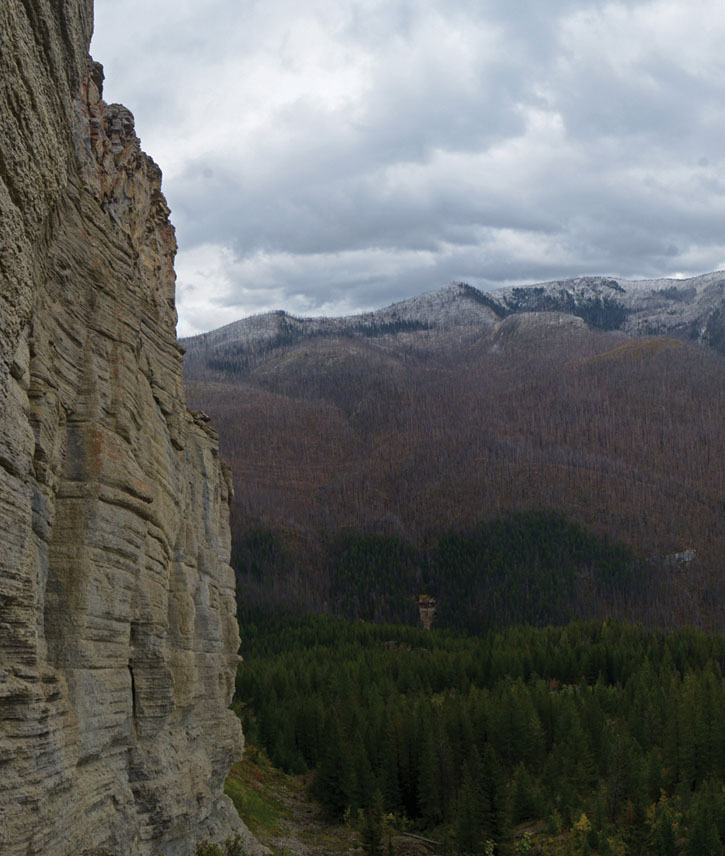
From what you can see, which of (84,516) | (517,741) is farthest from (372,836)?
(84,516)

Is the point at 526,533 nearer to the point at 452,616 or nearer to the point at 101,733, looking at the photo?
the point at 452,616

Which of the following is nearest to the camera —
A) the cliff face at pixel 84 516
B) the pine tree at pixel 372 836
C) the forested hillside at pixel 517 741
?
the cliff face at pixel 84 516

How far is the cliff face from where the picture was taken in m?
12.3

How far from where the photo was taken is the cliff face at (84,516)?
1233 cm

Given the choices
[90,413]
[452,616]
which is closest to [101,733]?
[90,413]

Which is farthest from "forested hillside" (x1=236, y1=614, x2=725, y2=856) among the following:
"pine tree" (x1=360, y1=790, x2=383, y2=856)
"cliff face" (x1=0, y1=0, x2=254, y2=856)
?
"cliff face" (x1=0, y1=0, x2=254, y2=856)

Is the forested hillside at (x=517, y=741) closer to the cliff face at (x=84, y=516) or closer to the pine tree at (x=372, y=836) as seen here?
the pine tree at (x=372, y=836)

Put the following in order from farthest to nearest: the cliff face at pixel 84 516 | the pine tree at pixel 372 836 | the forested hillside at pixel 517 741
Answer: the forested hillside at pixel 517 741, the pine tree at pixel 372 836, the cliff face at pixel 84 516

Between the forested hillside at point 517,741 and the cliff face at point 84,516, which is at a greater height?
the cliff face at point 84,516

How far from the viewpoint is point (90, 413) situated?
58.7 feet

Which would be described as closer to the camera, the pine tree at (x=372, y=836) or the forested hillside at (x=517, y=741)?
the pine tree at (x=372, y=836)

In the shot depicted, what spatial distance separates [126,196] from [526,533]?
495 feet

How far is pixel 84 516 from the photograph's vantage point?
56.5 feet

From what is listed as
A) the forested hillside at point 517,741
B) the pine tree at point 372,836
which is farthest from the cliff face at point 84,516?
the forested hillside at point 517,741
